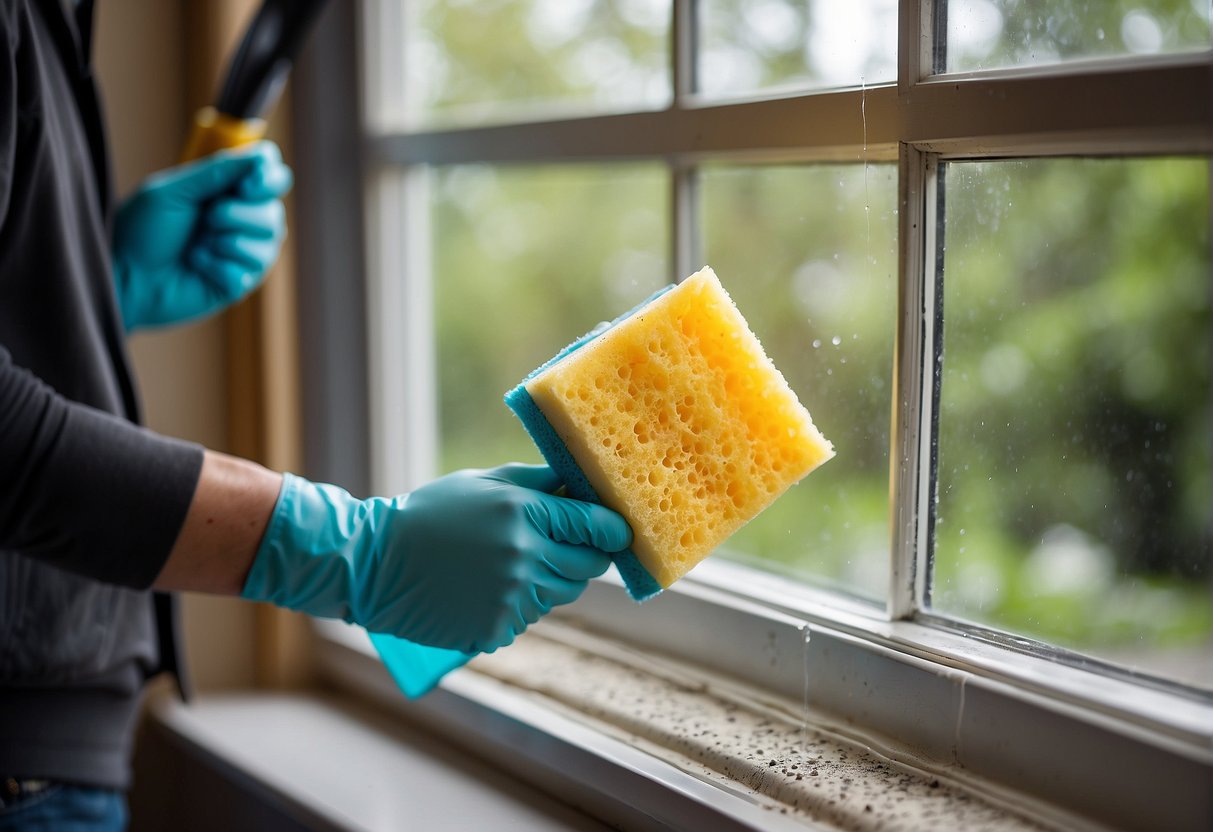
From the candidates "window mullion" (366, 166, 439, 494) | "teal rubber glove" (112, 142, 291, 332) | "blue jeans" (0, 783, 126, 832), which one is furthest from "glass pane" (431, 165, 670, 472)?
"blue jeans" (0, 783, 126, 832)

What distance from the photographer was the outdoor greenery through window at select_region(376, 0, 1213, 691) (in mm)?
762

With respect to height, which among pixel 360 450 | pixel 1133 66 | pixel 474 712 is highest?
pixel 1133 66

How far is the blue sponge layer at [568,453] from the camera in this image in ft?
2.65

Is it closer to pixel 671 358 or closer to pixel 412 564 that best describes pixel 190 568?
pixel 412 564

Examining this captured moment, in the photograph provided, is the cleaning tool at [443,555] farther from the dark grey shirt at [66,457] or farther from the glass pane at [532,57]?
the glass pane at [532,57]

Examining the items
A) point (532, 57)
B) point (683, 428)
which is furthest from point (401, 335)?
point (683, 428)

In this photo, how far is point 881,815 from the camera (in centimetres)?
80

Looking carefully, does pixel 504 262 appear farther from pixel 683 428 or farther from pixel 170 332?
pixel 683 428

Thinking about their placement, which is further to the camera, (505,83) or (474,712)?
(505,83)

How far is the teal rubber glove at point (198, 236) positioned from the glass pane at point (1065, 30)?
76 centimetres

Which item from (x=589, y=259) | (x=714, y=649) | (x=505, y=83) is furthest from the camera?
(x=589, y=259)

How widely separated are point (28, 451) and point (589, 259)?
1.24 metres

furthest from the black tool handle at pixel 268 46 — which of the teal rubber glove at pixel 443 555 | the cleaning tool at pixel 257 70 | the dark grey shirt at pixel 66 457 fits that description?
the teal rubber glove at pixel 443 555

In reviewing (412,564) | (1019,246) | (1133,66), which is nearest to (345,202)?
Result: (412,564)
